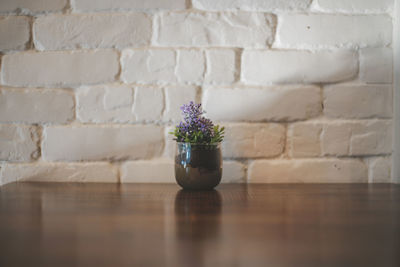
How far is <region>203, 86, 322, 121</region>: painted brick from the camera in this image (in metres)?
0.96

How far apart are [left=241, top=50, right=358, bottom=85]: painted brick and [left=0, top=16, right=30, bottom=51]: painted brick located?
669mm

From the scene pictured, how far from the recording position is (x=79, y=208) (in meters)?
0.65

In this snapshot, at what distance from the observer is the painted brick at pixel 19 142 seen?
98cm

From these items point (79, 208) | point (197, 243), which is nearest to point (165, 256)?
point (197, 243)

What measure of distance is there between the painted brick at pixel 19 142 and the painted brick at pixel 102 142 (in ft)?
0.11

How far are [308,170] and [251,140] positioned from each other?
0.64 ft

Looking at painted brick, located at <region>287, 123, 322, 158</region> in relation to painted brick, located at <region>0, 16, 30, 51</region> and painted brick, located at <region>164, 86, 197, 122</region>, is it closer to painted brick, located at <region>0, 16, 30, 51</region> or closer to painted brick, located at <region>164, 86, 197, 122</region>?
painted brick, located at <region>164, 86, 197, 122</region>

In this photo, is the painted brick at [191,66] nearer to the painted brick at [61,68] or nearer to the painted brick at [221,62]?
the painted brick at [221,62]

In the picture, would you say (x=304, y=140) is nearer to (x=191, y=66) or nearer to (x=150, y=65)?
(x=191, y=66)

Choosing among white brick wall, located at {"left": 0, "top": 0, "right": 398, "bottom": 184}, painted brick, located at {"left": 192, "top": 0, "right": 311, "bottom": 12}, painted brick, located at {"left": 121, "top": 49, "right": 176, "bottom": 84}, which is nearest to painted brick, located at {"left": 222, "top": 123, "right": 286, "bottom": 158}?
white brick wall, located at {"left": 0, "top": 0, "right": 398, "bottom": 184}

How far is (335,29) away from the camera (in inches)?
37.8

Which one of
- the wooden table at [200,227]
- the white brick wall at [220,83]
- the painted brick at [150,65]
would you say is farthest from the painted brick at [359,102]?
the painted brick at [150,65]

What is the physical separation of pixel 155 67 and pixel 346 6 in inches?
23.7

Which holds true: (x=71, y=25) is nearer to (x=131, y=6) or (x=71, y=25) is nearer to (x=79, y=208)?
(x=131, y=6)
